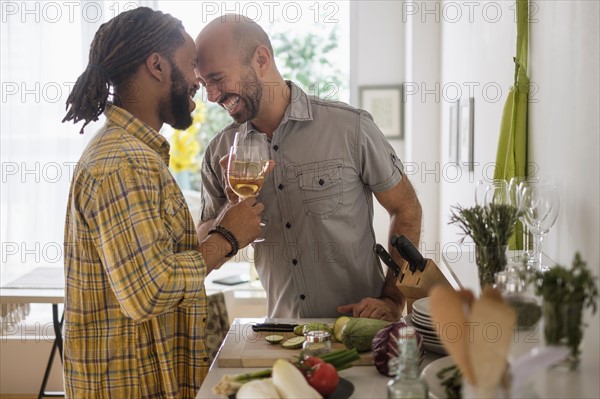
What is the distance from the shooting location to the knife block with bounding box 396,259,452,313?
6.42 ft

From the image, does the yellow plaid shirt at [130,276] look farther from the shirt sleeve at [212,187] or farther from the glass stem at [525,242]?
the glass stem at [525,242]

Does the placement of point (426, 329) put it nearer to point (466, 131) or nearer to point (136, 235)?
point (136, 235)

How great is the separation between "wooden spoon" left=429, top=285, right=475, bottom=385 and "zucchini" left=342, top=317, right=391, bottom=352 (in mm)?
661

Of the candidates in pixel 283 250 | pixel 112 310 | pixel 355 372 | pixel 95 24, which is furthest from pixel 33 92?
pixel 355 372

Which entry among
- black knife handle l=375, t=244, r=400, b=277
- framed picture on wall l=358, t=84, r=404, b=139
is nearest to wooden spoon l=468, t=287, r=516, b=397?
black knife handle l=375, t=244, r=400, b=277

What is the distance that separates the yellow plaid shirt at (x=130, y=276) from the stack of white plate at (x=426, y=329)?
528mm

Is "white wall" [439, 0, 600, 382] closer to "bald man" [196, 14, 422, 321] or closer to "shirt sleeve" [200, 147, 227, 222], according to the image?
"bald man" [196, 14, 422, 321]

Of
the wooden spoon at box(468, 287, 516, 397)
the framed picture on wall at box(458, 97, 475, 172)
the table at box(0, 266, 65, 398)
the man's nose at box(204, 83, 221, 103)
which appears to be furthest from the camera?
the table at box(0, 266, 65, 398)

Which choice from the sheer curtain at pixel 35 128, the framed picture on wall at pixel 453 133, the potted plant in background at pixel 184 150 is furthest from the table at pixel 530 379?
the sheer curtain at pixel 35 128

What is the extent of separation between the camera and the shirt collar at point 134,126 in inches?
70.5

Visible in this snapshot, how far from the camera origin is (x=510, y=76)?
2.61m

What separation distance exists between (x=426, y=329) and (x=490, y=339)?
0.73 meters

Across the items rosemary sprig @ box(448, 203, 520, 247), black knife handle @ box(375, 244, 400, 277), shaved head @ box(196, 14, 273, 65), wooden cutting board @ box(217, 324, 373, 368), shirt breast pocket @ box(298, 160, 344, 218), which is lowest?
wooden cutting board @ box(217, 324, 373, 368)

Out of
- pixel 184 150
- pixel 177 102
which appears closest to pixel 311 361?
pixel 177 102
